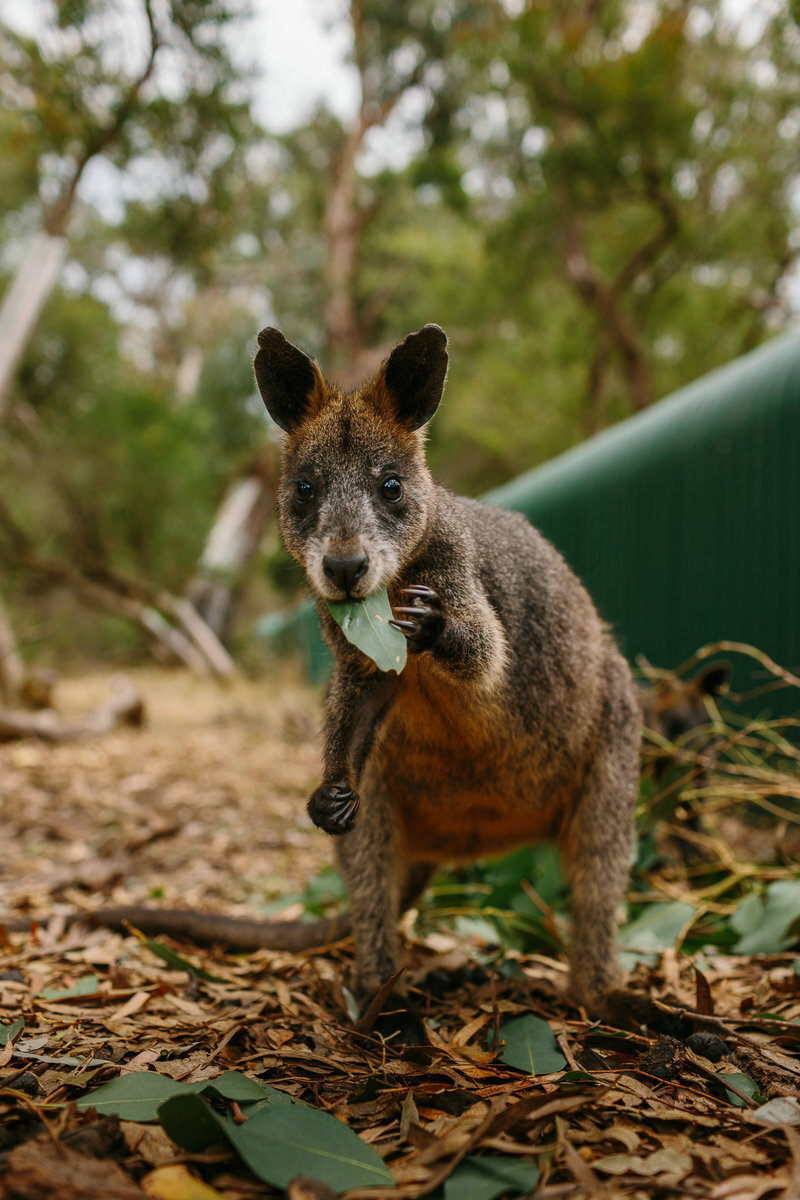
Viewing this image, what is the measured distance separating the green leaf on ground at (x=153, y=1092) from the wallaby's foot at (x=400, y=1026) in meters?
0.45

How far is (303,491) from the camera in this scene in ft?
6.63

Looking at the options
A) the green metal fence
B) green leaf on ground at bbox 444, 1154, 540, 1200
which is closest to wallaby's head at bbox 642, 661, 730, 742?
the green metal fence

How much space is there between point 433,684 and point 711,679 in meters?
2.23

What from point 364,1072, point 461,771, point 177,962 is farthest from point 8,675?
point 364,1072

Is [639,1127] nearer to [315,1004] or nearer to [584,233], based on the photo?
[315,1004]

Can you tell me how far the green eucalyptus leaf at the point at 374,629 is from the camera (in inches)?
66.7

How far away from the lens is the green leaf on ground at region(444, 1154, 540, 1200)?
1.24 m

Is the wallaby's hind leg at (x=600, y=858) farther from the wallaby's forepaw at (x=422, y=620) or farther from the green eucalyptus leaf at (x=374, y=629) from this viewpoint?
the green eucalyptus leaf at (x=374, y=629)

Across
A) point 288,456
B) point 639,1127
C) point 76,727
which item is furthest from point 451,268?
point 639,1127

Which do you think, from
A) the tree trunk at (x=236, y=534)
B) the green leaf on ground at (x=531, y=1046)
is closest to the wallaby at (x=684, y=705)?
the green leaf on ground at (x=531, y=1046)

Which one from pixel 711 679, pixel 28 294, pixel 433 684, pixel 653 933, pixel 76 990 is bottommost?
pixel 76 990

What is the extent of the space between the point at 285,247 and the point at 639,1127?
70.7ft

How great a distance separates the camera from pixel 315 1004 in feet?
7.16

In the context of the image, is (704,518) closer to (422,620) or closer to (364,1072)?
(422,620)
